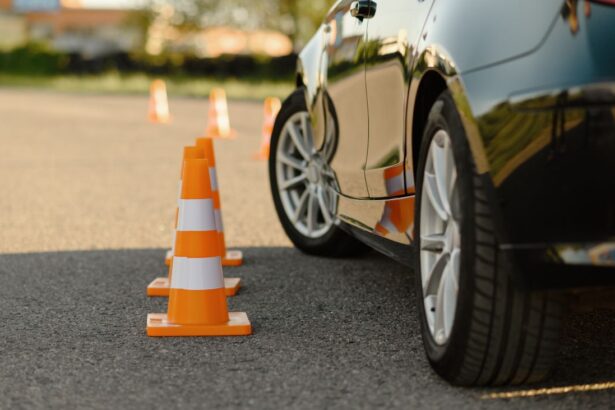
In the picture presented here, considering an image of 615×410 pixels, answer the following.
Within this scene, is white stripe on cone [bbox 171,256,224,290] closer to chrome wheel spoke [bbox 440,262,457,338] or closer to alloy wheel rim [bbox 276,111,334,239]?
chrome wheel spoke [bbox 440,262,457,338]

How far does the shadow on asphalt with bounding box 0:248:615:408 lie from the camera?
11.8 feet

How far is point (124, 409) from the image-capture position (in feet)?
11.2

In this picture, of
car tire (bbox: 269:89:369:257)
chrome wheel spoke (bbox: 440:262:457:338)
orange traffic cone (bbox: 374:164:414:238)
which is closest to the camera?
chrome wheel spoke (bbox: 440:262:457:338)

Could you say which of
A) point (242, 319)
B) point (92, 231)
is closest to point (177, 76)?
point (92, 231)

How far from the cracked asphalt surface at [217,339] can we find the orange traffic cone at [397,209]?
418 millimetres

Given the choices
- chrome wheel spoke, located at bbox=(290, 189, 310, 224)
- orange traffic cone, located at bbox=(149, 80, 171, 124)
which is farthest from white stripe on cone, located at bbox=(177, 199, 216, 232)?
orange traffic cone, located at bbox=(149, 80, 171, 124)

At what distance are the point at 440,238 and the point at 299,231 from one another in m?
2.72

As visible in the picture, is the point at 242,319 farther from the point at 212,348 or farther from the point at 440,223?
the point at 440,223

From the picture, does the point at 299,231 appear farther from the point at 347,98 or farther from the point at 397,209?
the point at 397,209

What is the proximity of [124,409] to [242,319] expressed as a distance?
1145 millimetres

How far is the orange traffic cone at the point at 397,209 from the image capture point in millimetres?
4148

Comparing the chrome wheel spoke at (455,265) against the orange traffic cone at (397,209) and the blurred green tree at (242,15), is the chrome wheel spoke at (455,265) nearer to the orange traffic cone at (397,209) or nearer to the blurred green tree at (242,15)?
the orange traffic cone at (397,209)

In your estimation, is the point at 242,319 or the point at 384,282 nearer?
the point at 242,319

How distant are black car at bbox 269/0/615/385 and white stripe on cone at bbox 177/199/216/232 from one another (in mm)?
782
